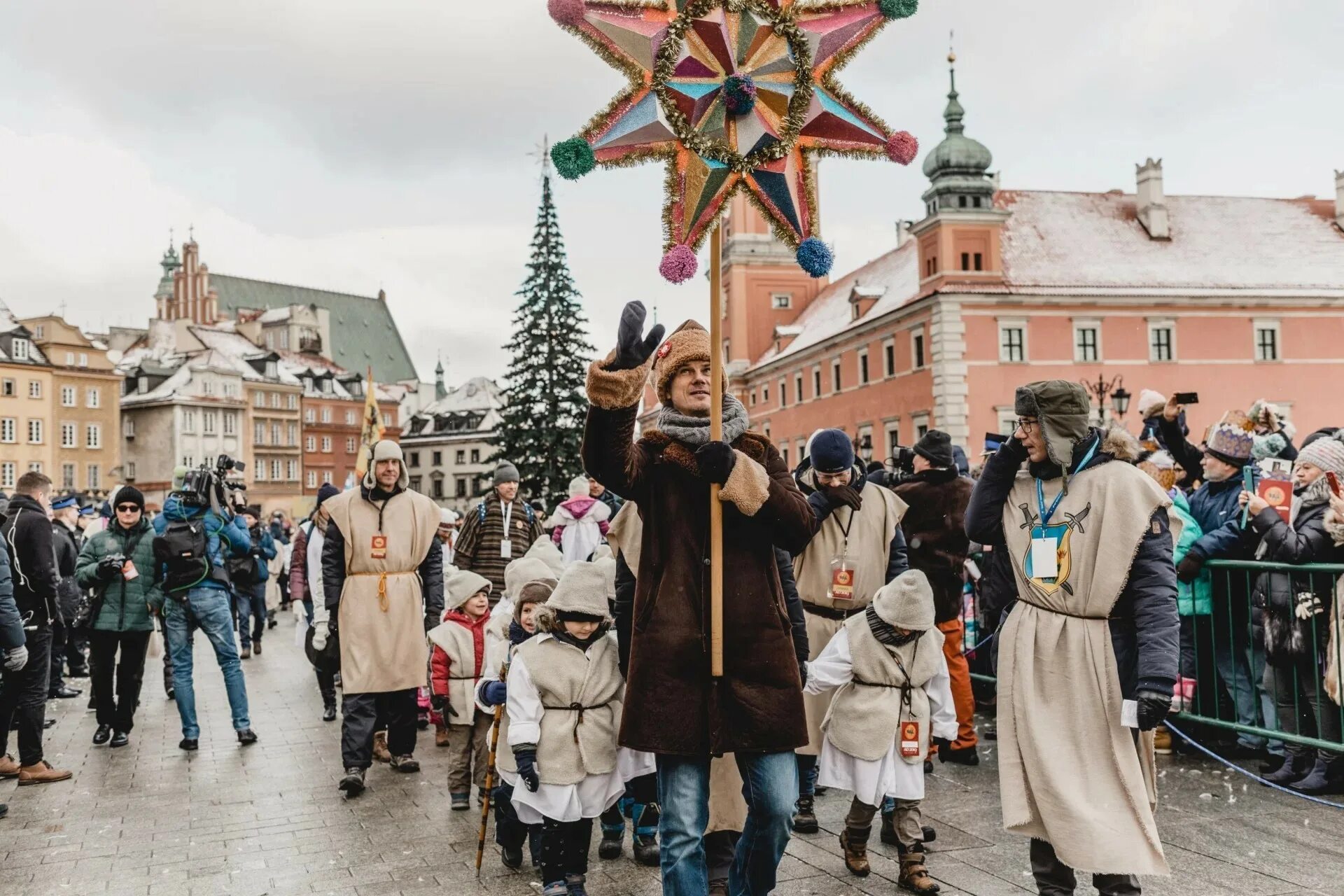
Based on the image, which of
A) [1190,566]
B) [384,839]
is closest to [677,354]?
[384,839]

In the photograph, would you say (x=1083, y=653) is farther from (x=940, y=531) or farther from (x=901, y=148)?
(x=940, y=531)

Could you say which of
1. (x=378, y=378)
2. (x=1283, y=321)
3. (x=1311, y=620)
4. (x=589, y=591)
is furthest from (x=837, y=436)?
(x=378, y=378)

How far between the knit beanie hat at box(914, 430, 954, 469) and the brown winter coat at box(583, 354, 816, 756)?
384 centimetres

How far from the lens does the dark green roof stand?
107750mm

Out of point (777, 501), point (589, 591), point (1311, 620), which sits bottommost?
→ point (1311, 620)

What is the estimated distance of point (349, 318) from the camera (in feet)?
369

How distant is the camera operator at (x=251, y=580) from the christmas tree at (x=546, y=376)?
61.7ft

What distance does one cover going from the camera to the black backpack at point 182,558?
931cm

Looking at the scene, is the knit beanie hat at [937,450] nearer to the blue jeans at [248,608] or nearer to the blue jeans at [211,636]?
the blue jeans at [211,636]

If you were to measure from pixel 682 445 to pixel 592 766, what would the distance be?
1.66 meters

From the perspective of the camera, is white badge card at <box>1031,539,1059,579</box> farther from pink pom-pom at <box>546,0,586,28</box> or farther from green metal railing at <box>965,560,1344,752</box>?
green metal railing at <box>965,560,1344,752</box>

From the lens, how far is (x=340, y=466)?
3410 inches

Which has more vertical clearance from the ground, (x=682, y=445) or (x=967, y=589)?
(x=682, y=445)

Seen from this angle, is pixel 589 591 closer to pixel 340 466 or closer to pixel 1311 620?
pixel 1311 620
